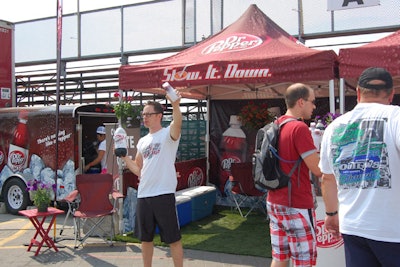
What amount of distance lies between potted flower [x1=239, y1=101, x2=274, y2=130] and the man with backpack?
4771mm

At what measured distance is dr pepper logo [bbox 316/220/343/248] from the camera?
3.81 meters

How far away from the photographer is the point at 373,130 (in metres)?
2.26

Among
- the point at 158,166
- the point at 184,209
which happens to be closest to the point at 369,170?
the point at 158,166

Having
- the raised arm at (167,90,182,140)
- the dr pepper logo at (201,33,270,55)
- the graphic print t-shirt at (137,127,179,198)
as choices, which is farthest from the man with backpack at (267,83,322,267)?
the dr pepper logo at (201,33,270,55)

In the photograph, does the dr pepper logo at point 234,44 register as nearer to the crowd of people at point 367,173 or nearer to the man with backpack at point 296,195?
the man with backpack at point 296,195

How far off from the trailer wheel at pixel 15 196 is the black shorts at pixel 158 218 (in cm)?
515

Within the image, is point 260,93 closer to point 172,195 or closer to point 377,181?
point 172,195

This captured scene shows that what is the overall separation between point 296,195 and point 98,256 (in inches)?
127

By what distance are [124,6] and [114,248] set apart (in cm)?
579

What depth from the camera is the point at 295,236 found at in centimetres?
310

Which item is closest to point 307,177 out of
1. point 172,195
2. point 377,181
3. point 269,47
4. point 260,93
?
point 377,181

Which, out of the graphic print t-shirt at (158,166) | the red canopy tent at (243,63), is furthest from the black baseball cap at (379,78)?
the red canopy tent at (243,63)

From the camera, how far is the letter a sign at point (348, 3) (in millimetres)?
5779

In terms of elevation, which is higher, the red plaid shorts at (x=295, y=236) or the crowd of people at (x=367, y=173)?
the crowd of people at (x=367, y=173)
